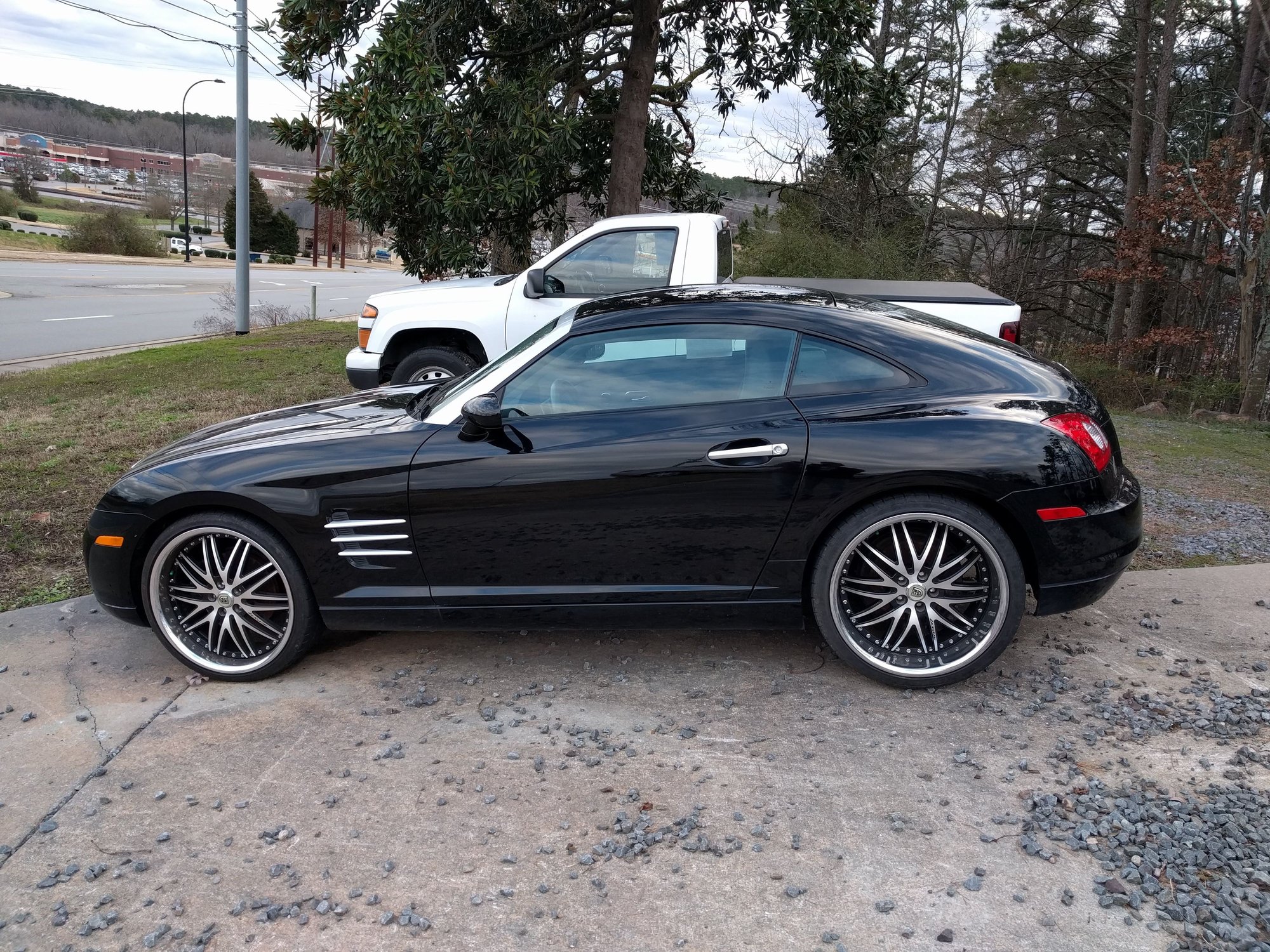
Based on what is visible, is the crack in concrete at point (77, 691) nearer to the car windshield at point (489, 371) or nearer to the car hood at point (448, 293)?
the car windshield at point (489, 371)

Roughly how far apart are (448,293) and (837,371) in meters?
4.99

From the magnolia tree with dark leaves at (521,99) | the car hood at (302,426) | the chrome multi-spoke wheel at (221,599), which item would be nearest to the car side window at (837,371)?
the car hood at (302,426)

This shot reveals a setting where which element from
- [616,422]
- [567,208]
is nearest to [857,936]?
[616,422]

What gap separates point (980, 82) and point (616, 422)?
928 inches

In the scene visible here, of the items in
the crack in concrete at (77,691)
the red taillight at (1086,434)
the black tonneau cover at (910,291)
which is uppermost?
the black tonneau cover at (910,291)

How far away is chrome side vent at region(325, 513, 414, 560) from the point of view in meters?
3.98

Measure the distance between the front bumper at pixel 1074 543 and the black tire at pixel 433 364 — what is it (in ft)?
17.7

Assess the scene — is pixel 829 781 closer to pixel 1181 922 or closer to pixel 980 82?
pixel 1181 922

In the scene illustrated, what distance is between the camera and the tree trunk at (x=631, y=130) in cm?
1276

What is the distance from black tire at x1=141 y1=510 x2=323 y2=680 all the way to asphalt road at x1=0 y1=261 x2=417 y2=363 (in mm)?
12255

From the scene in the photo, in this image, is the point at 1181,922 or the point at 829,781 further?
the point at 829,781

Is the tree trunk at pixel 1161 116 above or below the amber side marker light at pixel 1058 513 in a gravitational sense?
above

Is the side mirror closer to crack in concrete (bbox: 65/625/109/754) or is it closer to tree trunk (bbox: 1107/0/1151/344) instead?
crack in concrete (bbox: 65/625/109/754)

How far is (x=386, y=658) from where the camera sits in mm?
4312
